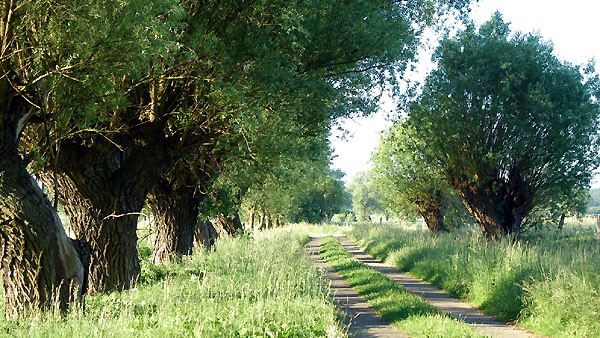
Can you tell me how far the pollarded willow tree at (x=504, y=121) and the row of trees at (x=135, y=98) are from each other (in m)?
8.12

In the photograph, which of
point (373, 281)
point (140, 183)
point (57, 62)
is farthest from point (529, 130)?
point (57, 62)

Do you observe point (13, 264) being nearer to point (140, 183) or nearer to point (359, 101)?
point (140, 183)

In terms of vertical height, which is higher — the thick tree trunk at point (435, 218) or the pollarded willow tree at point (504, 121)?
the pollarded willow tree at point (504, 121)

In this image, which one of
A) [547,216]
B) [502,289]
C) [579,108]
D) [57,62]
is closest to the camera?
[57,62]

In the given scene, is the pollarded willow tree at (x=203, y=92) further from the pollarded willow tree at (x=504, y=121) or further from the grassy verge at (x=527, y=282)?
the pollarded willow tree at (x=504, y=121)

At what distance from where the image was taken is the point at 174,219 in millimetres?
17109

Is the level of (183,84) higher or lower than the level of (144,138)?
higher

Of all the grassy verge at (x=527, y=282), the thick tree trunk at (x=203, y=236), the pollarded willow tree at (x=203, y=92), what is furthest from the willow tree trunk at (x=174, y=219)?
the grassy verge at (x=527, y=282)

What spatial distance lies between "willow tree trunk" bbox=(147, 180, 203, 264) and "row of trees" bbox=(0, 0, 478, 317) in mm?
1144

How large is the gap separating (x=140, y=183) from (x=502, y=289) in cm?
882

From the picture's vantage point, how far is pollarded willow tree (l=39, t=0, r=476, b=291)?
10867 mm

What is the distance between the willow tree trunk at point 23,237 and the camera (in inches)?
341

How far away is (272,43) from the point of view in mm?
11055

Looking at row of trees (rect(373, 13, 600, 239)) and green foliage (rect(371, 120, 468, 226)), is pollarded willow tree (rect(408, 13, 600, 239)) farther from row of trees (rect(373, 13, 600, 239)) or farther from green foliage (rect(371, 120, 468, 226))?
green foliage (rect(371, 120, 468, 226))
